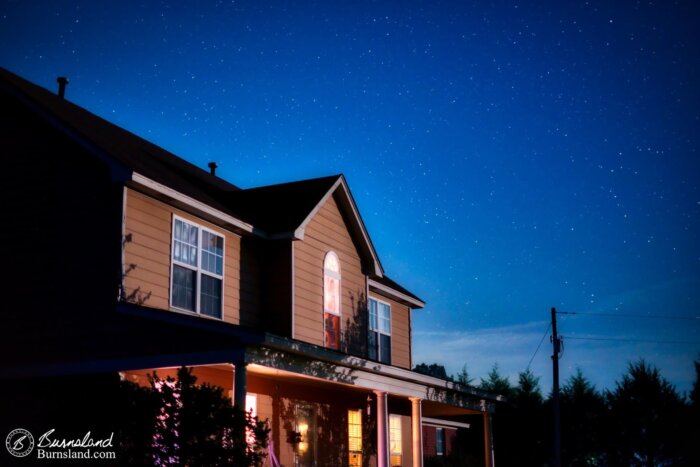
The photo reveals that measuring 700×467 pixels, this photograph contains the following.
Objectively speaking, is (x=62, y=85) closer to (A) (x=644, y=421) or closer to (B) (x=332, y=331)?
(B) (x=332, y=331)

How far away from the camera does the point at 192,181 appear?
1959cm

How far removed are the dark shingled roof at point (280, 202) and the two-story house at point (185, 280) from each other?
0.06 meters

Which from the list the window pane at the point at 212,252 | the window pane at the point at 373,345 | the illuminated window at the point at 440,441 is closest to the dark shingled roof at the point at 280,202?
the window pane at the point at 212,252

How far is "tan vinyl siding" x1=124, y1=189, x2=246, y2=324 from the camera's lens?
14867 millimetres

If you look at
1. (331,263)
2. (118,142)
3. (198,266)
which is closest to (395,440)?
(331,263)

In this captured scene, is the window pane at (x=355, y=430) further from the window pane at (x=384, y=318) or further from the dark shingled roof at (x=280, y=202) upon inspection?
the dark shingled roof at (x=280, y=202)

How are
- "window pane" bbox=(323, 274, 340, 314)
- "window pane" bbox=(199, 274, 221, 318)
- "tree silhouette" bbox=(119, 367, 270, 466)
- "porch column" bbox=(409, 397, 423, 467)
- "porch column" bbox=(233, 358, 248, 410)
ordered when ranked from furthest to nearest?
"window pane" bbox=(323, 274, 340, 314) < "porch column" bbox=(409, 397, 423, 467) < "window pane" bbox=(199, 274, 221, 318) < "porch column" bbox=(233, 358, 248, 410) < "tree silhouette" bbox=(119, 367, 270, 466)

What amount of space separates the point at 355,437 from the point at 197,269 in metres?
7.61

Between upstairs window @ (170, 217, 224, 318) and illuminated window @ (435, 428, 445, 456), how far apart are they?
1661 cm

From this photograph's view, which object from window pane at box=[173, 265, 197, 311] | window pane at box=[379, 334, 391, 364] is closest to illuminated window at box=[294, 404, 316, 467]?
window pane at box=[173, 265, 197, 311]

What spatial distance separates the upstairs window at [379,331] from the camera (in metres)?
24.1

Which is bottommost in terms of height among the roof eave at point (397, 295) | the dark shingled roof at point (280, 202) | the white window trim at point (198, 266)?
the white window trim at point (198, 266)

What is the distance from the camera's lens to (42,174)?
52.8ft

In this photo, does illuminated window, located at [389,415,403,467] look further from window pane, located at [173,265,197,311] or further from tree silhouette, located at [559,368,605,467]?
tree silhouette, located at [559,368,605,467]
